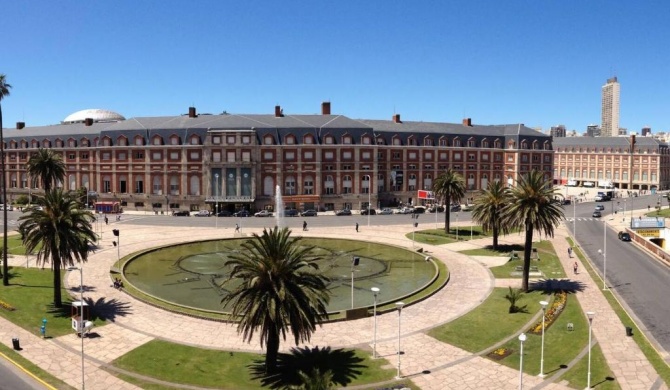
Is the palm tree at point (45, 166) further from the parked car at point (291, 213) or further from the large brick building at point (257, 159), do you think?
the parked car at point (291, 213)

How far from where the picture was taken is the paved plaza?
30422 millimetres

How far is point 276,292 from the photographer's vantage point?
29141 mm

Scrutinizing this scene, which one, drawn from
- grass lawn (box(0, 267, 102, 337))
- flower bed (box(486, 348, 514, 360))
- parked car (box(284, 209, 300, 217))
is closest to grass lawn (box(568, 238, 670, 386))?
flower bed (box(486, 348, 514, 360))

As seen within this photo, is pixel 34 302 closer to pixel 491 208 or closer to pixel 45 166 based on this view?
pixel 45 166

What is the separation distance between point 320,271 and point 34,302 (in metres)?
25.0

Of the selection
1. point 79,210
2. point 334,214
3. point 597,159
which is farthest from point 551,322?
point 597,159

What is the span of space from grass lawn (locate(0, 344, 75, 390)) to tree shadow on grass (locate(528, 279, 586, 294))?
38.7 m

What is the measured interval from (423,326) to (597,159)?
163 metres

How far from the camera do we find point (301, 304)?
29.9m

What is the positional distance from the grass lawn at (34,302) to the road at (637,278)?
4083 centimetres

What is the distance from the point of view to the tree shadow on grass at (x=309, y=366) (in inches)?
1194

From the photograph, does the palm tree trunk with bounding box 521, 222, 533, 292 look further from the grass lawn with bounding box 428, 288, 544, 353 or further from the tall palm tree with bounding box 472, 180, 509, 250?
the tall palm tree with bounding box 472, 180, 509, 250

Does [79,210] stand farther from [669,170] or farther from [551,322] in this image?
[669,170]

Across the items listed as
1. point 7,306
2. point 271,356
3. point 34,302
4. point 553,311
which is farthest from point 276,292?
point 34,302
